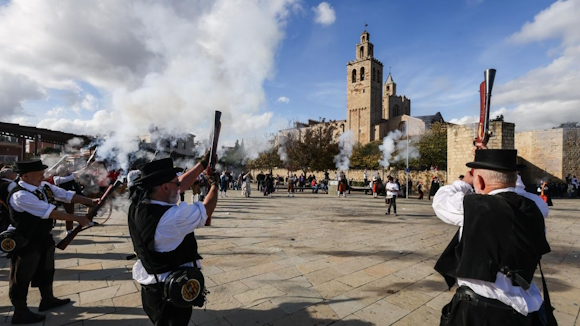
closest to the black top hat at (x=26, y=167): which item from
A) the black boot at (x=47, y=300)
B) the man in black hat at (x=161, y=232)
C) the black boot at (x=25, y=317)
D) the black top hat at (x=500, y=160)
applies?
the black boot at (x=47, y=300)

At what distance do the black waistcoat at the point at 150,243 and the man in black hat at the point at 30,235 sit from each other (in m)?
1.57

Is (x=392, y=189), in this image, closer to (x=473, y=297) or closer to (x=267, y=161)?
(x=473, y=297)

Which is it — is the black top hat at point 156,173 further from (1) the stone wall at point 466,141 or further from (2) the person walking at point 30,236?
(1) the stone wall at point 466,141

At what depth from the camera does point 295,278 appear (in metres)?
4.37

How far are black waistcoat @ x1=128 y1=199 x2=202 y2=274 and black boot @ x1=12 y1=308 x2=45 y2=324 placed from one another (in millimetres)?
2110

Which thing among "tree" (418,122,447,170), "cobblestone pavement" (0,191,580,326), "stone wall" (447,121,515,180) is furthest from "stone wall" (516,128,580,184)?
"cobblestone pavement" (0,191,580,326)

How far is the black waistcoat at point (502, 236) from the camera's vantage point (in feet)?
5.60

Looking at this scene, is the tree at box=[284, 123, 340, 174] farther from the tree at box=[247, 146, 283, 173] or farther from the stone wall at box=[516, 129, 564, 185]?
the stone wall at box=[516, 129, 564, 185]

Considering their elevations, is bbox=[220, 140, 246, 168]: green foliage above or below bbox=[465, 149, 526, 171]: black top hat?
above

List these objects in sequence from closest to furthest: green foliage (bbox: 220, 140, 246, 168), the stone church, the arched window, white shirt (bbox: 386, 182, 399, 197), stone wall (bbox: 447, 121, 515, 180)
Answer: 1. white shirt (bbox: 386, 182, 399, 197)
2. stone wall (bbox: 447, 121, 515, 180)
3. green foliage (bbox: 220, 140, 246, 168)
4. the stone church
5. the arched window

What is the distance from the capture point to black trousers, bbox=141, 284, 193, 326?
2.05m

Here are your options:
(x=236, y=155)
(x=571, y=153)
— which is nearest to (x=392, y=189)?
(x=571, y=153)

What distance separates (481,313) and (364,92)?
3029 inches

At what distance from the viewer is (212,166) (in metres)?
2.90
